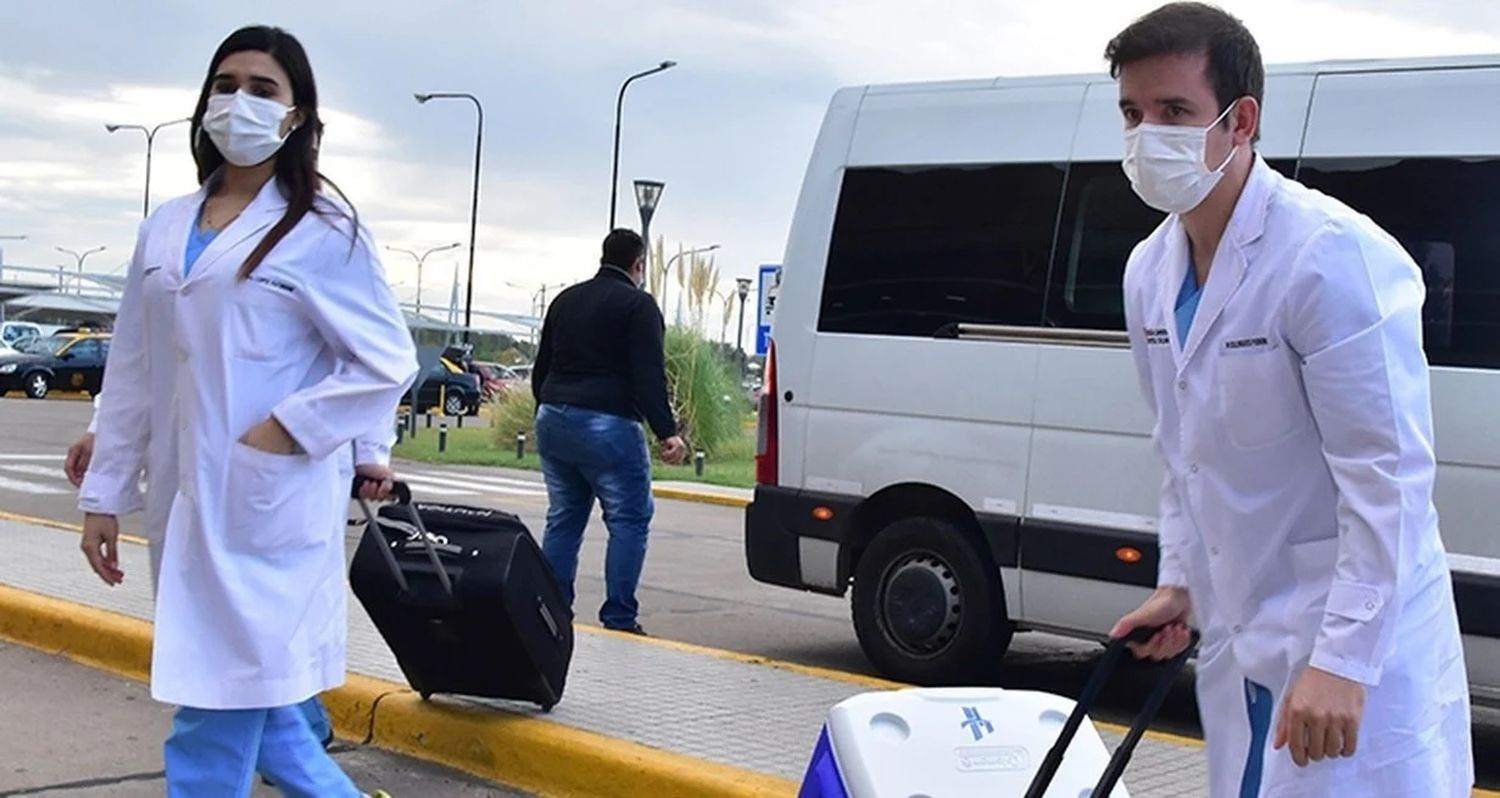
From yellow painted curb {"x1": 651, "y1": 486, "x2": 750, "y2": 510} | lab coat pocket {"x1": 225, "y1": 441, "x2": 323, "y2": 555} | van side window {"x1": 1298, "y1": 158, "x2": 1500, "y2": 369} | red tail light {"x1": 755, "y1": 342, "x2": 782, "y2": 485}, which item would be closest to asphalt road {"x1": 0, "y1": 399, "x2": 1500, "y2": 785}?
yellow painted curb {"x1": 651, "y1": 486, "x2": 750, "y2": 510}

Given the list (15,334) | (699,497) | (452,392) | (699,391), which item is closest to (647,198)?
(699,391)

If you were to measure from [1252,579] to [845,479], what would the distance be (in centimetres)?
492

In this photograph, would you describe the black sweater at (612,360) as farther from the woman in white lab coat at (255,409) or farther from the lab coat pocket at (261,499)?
the lab coat pocket at (261,499)

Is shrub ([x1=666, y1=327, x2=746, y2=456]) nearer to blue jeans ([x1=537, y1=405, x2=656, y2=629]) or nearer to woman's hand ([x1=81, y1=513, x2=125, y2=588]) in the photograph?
blue jeans ([x1=537, y1=405, x2=656, y2=629])

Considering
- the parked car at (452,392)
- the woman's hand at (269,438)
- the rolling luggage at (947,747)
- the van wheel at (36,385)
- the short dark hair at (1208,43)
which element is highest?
the short dark hair at (1208,43)

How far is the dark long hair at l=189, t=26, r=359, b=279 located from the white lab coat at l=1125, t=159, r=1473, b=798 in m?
2.01

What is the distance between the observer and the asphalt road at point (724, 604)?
25.8ft

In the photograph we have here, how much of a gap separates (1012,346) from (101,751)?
3.67 metres

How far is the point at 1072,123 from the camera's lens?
720 centimetres

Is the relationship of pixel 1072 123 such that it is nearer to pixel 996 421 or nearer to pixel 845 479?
pixel 996 421

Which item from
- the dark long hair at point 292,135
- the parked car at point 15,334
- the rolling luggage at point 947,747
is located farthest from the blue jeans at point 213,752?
the parked car at point 15,334

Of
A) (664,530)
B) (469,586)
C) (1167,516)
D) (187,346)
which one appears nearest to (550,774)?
(469,586)

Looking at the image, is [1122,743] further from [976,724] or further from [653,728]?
[653,728]

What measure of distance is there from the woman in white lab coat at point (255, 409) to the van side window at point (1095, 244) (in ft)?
11.9
